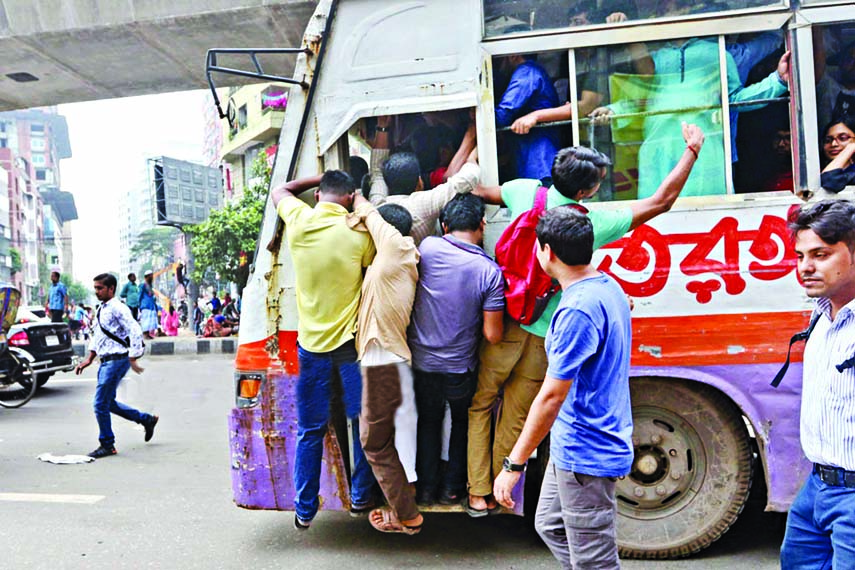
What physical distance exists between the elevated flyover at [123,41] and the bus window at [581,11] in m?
4.19

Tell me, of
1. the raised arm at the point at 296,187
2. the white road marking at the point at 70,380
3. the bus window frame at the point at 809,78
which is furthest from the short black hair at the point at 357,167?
the white road marking at the point at 70,380

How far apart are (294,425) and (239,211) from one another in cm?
2636

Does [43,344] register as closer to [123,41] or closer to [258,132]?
[123,41]

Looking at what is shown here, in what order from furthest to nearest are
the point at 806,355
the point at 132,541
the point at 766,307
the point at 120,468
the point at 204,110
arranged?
1. the point at 204,110
2. the point at 120,468
3. the point at 132,541
4. the point at 766,307
5. the point at 806,355

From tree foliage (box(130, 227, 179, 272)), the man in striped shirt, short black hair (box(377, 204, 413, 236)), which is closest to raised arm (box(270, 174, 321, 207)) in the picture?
short black hair (box(377, 204, 413, 236))

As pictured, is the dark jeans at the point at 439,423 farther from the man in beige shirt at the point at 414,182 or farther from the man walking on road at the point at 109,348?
the man walking on road at the point at 109,348

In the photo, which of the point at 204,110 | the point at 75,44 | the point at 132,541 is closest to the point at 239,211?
the point at 75,44

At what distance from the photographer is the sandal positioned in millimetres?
3842

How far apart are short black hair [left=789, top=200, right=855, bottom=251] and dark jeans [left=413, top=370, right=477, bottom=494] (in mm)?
1799

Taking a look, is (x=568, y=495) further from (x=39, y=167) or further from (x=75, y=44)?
(x=39, y=167)

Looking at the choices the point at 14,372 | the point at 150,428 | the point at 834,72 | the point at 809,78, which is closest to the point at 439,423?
the point at 809,78

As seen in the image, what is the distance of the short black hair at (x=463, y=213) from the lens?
12.1 ft

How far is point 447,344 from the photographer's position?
3717 millimetres

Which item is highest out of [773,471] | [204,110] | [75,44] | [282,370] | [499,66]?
[204,110]
